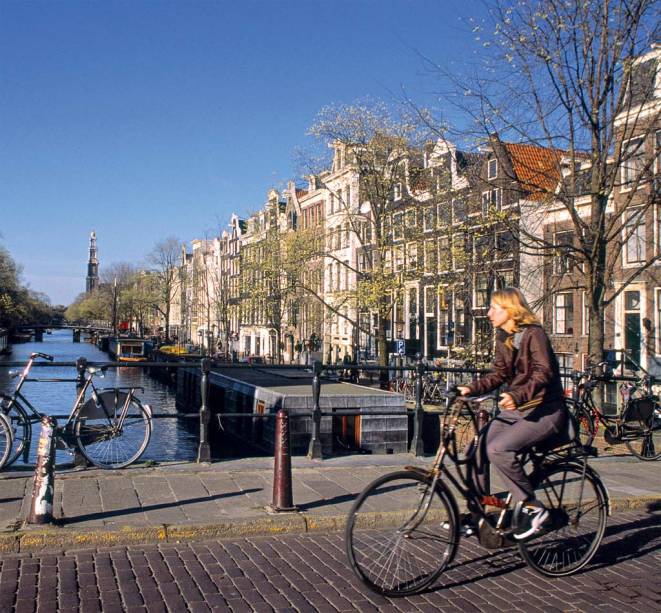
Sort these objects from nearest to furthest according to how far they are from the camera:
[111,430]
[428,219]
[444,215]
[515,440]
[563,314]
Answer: [515,440], [111,430], [444,215], [428,219], [563,314]

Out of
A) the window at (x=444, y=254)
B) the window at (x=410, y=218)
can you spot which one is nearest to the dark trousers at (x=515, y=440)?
the window at (x=444, y=254)

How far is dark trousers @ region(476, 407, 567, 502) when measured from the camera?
5.05 m

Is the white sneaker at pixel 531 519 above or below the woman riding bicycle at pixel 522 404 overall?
below

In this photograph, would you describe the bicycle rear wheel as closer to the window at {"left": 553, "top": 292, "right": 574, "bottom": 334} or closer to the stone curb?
the stone curb

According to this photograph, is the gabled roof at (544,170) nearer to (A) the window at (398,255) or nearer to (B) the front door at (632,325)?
(B) the front door at (632,325)

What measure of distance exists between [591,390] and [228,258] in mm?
69351

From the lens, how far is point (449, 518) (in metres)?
4.97

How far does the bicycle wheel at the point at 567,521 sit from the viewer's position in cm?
540

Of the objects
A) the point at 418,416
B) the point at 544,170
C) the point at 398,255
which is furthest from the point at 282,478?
the point at 398,255

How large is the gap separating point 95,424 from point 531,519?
500 cm

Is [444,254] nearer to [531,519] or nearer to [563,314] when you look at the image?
[563,314]

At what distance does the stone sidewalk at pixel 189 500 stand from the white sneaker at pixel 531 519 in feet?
6.43

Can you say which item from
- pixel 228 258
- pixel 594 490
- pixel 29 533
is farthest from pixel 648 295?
pixel 228 258

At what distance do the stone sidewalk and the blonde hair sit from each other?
8.41 feet
